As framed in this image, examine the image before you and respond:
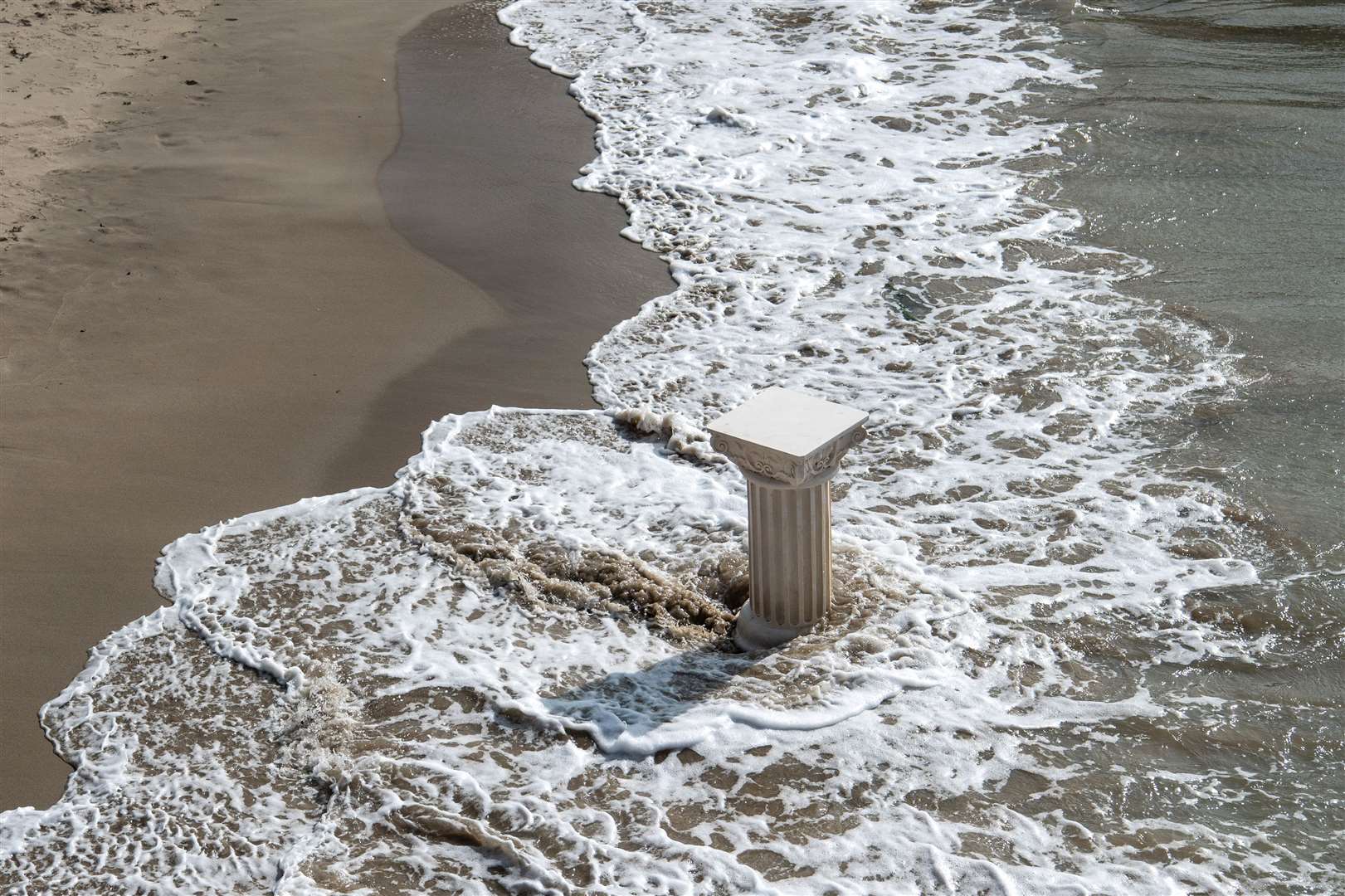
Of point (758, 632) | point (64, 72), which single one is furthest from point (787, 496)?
point (64, 72)

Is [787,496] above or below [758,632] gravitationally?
above

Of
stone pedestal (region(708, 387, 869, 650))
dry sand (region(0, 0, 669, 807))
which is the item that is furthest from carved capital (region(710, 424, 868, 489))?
dry sand (region(0, 0, 669, 807))

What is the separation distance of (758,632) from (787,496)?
0.70m

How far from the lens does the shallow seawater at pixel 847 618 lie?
13.4ft

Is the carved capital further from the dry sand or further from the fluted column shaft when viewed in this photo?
the dry sand

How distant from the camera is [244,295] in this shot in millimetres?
7703

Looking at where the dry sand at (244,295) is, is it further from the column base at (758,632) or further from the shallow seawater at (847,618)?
the column base at (758,632)

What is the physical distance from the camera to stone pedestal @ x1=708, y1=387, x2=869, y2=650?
Answer: 175 inches

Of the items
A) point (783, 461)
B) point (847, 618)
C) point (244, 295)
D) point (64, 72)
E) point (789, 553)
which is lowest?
point (847, 618)

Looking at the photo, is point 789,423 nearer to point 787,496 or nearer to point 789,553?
point 787,496

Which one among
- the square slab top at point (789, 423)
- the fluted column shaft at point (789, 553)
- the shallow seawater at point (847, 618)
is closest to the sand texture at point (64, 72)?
the shallow seawater at point (847, 618)

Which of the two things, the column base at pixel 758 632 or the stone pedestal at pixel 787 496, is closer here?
the stone pedestal at pixel 787 496

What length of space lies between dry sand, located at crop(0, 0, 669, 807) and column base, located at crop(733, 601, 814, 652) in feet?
7.69

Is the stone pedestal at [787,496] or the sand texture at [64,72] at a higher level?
the sand texture at [64,72]
